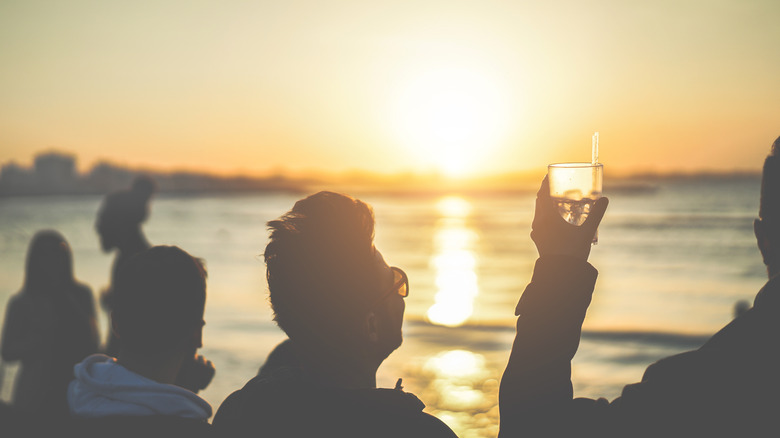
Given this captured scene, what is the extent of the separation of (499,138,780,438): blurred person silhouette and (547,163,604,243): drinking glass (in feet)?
1.26

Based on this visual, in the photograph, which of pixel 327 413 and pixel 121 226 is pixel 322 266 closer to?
pixel 327 413

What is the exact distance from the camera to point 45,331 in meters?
5.16

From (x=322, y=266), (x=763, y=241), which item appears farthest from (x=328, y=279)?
(x=763, y=241)

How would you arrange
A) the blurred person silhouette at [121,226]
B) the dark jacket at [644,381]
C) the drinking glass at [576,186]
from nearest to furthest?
the dark jacket at [644,381], the drinking glass at [576,186], the blurred person silhouette at [121,226]

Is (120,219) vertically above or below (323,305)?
below

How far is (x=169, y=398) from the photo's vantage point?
1883 mm

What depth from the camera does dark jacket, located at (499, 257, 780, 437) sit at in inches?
53.6

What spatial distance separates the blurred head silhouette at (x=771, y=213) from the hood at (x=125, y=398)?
1593mm

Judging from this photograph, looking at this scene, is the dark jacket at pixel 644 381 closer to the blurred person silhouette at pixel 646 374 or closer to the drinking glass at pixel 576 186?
the blurred person silhouette at pixel 646 374

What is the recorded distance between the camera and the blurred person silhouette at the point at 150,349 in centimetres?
184

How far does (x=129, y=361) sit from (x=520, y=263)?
18753 millimetres

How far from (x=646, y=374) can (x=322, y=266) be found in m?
0.83

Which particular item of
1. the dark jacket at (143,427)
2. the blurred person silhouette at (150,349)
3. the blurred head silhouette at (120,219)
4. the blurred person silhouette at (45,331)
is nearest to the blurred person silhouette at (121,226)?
the blurred head silhouette at (120,219)

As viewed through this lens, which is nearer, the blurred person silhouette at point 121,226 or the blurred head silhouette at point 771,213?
the blurred head silhouette at point 771,213
